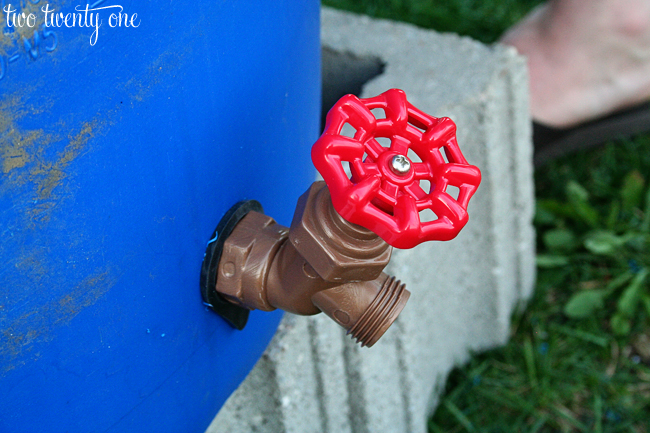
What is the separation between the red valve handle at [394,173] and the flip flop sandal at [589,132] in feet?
3.74

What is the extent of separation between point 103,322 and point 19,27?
213mm

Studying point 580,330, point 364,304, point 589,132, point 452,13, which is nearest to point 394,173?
point 364,304

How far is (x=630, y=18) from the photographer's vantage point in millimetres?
1485

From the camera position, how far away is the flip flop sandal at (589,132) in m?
1.55

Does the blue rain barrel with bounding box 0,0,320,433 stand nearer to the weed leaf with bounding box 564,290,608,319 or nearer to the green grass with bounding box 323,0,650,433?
the green grass with bounding box 323,0,650,433

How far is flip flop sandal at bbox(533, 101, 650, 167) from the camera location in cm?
155

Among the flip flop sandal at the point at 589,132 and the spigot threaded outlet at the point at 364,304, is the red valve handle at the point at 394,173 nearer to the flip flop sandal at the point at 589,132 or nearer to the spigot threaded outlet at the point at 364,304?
the spigot threaded outlet at the point at 364,304

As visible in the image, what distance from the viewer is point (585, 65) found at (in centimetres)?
154

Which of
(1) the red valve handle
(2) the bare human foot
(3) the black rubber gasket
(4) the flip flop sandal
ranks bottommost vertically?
(4) the flip flop sandal

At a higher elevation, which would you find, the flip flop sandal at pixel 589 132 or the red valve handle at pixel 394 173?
the red valve handle at pixel 394 173

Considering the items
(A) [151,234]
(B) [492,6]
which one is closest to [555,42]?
(B) [492,6]

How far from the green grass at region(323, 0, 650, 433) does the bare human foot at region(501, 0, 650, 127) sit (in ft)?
0.46

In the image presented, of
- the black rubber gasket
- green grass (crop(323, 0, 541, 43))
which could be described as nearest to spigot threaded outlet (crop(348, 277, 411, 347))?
the black rubber gasket

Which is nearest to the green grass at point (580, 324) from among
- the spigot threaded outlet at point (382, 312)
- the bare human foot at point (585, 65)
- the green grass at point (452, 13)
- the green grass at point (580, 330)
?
the green grass at point (580, 330)
